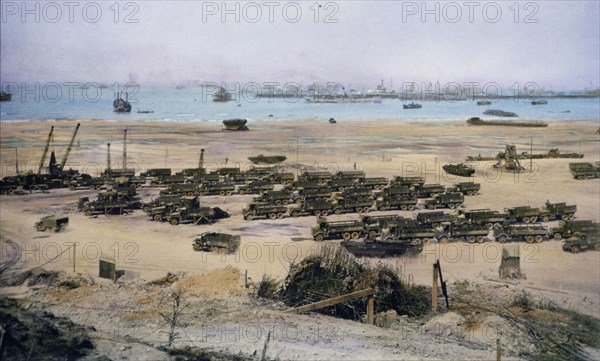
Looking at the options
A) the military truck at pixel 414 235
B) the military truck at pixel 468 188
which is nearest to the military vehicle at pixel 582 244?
the military truck at pixel 414 235

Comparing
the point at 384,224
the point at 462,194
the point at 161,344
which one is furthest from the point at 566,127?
the point at 161,344

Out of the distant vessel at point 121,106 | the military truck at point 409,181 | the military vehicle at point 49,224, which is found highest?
the distant vessel at point 121,106

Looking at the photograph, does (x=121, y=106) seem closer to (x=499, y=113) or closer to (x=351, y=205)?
(x=351, y=205)

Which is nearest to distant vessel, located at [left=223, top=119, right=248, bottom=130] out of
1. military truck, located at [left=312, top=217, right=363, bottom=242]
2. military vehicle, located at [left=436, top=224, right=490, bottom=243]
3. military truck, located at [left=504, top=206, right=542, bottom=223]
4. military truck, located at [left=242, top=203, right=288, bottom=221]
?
military truck, located at [left=242, top=203, right=288, bottom=221]

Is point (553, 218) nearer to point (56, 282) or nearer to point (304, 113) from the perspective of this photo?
point (56, 282)

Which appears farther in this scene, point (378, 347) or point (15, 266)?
point (15, 266)

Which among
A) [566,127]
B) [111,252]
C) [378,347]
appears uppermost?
[566,127]

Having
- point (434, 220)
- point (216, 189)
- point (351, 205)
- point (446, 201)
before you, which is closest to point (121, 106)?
point (216, 189)

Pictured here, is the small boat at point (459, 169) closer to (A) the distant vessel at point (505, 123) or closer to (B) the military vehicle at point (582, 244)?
(B) the military vehicle at point (582, 244)
